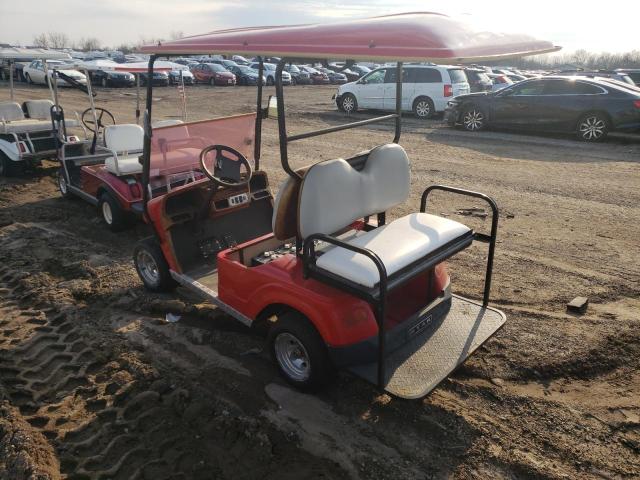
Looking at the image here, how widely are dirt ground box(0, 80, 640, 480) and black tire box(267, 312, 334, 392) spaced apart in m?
0.12

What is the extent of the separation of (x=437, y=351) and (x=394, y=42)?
6.11ft

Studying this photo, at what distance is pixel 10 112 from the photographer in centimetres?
820

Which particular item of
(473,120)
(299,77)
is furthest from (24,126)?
(299,77)

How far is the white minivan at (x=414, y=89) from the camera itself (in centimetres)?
1386

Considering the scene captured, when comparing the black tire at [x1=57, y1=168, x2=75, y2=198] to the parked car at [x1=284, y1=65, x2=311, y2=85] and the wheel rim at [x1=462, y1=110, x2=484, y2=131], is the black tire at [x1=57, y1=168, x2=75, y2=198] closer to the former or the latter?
the wheel rim at [x1=462, y1=110, x2=484, y2=131]

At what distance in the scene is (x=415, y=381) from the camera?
9.50 ft

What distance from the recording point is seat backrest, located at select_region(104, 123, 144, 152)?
6.02m

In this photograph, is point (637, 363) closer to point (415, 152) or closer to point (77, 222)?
point (77, 222)

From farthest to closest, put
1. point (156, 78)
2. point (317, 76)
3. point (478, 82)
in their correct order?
point (317, 76) → point (478, 82) → point (156, 78)

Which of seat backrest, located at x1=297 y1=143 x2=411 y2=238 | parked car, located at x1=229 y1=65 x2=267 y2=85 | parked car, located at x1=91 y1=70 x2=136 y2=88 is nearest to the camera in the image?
seat backrest, located at x1=297 y1=143 x2=411 y2=238

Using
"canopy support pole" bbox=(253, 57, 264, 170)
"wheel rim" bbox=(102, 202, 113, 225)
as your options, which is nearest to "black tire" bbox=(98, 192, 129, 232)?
"wheel rim" bbox=(102, 202, 113, 225)

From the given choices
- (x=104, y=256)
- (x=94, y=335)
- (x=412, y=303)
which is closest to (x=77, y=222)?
(x=104, y=256)

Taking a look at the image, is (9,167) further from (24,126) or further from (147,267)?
(147,267)

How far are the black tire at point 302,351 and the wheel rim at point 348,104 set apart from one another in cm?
1306
